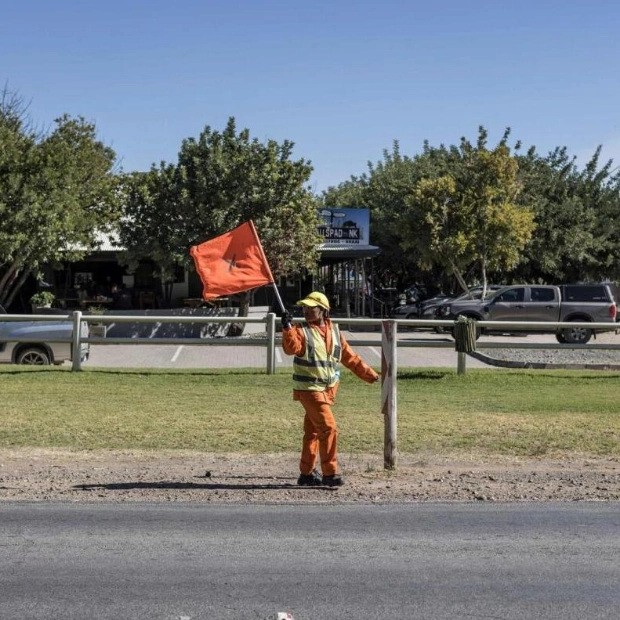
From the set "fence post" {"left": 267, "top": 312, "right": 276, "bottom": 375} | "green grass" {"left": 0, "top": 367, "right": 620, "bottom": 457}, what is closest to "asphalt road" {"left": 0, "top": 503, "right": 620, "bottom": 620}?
"green grass" {"left": 0, "top": 367, "right": 620, "bottom": 457}

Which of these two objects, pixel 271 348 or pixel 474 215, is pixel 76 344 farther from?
pixel 474 215

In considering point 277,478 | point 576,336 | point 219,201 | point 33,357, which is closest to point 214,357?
point 33,357

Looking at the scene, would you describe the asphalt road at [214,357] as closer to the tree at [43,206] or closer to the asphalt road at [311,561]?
the tree at [43,206]

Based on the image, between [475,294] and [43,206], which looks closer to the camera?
[43,206]

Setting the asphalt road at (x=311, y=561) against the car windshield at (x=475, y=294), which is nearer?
the asphalt road at (x=311, y=561)

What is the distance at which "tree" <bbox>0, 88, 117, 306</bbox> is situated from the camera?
88.6ft

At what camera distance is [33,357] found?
721 inches

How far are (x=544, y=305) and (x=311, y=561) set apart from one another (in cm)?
2444

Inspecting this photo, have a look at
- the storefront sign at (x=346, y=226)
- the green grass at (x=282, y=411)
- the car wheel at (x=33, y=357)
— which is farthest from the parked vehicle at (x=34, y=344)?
the storefront sign at (x=346, y=226)

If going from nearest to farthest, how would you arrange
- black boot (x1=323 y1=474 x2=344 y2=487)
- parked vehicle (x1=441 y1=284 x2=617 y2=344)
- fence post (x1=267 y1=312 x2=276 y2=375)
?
black boot (x1=323 y1=474 x2=344 y2=487), fence post (x1=267 y1=312 x2=276 y2=375), parked vehicle (x1=441 y1=284 x2=617 y2=344)

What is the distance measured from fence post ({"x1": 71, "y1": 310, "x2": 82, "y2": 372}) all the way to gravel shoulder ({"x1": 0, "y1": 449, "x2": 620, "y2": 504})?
6.48 meters

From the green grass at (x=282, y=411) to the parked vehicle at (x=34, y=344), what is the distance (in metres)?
1.29

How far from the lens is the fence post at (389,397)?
9.37m

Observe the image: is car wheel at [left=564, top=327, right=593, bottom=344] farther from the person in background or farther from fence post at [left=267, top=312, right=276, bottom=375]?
the person in background
